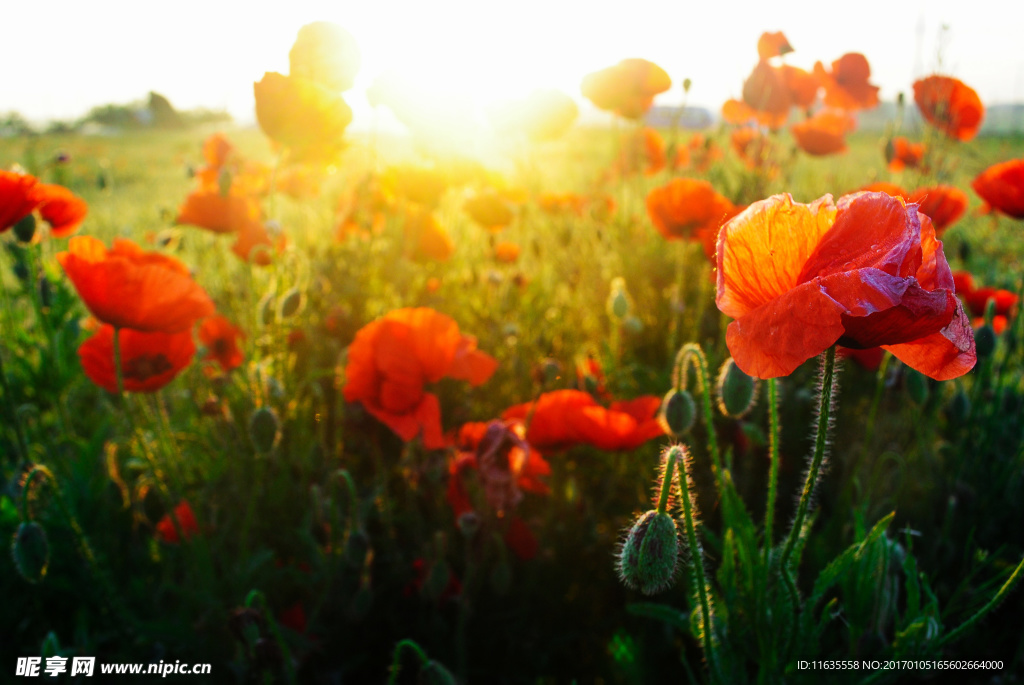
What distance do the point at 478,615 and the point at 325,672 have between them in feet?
1.37

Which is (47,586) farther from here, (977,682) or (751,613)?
(977,682)

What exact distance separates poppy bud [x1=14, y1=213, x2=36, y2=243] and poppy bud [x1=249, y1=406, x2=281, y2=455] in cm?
75

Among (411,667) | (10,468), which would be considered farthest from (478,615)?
(10,468)

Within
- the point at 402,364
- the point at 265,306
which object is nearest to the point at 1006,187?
the point at 402,364

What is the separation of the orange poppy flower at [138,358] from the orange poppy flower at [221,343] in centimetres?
43

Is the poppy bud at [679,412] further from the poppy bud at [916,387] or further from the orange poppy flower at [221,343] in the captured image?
the orange poppy flower at [221,343]

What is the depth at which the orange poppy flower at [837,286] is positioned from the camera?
692 millimetres

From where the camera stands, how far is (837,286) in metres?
0.71

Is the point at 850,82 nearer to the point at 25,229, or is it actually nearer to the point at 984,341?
the point at 984,341

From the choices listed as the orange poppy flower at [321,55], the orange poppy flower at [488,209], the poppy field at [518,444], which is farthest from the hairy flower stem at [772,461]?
the orange poppy flower at [488,209]

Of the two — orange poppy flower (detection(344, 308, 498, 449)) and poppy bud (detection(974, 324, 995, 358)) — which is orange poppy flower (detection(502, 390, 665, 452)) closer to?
orange poppy flower (detection(344, 308, 498, 449))

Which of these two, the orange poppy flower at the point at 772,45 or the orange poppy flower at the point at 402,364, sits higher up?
the orange poppy flower at the point at 772,45

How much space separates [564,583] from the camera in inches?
72.8

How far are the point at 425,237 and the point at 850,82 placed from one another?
2093mm
